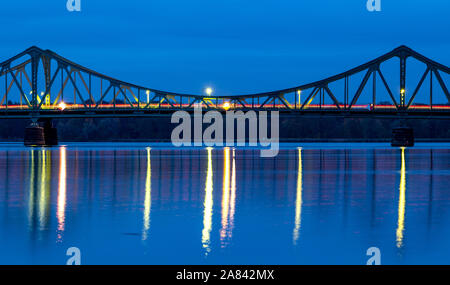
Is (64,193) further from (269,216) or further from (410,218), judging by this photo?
(410,218)

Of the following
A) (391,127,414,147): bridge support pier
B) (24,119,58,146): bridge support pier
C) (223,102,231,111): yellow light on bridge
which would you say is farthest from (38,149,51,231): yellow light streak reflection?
(391,127,414,147): bridge support pier

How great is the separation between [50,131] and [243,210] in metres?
123

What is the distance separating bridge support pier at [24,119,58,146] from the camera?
427ft

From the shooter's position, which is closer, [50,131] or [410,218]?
[410,218]

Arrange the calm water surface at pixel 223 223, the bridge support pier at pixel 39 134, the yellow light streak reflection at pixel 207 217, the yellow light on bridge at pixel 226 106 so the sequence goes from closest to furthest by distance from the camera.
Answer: the calm water surface at pixel 223 223 → the yellow light streak reflection at pixel 207 217 → the bridge support pier at pixel 39 134 → the yellow light on bridge at pixel 226 106

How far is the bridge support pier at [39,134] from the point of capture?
427ft

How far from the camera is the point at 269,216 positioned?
1934 centimetres

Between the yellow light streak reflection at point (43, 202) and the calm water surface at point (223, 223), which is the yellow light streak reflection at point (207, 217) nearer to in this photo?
the calm water surface at point (223, 223)

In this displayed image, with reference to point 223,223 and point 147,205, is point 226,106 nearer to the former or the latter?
point 147,205

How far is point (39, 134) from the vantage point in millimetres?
131375

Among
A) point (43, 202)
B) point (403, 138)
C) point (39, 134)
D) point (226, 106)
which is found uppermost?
point (226, 106)

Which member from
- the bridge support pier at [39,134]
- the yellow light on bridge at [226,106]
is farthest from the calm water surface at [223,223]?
the yellow light on bridge at [226,106]

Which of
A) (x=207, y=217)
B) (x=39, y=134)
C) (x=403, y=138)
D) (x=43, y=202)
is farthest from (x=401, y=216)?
(x=39, y=134)
